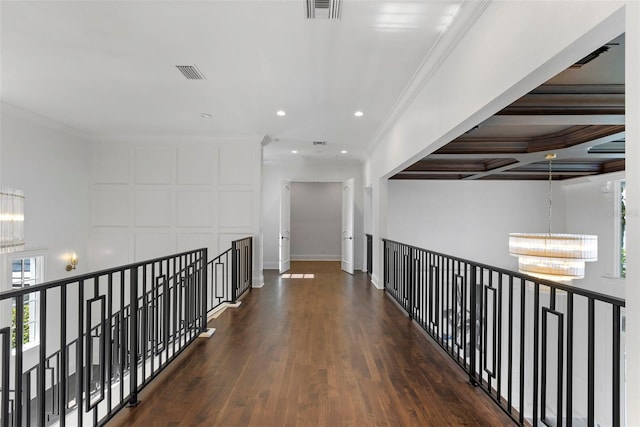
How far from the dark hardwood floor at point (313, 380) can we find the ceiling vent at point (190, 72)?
9.32 ft

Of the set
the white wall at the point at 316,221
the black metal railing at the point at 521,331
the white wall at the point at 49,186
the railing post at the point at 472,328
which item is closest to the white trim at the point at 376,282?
the black metal railing at the point at 521,331

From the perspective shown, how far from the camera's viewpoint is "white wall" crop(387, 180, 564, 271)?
7.83 metres

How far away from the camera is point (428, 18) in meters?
2.64

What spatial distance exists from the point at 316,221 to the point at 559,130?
7.62 metres

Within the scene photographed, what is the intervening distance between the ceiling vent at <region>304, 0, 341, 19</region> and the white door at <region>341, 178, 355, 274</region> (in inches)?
217

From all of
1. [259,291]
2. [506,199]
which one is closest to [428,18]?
[259,291]

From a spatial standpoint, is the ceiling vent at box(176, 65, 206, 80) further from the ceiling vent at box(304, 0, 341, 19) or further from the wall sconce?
the wall sconce

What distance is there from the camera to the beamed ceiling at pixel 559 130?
2.59 m

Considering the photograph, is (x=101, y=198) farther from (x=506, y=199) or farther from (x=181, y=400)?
(x=506, y=199)

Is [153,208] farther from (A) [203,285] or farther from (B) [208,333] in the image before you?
(B) [208,333]

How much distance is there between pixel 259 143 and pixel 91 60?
347 cm

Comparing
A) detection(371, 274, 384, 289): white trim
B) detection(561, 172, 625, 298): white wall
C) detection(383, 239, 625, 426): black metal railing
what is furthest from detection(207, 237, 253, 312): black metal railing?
detection(561, 172, 625, 298): white wall

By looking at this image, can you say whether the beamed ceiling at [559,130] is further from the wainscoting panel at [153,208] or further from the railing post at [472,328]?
the wainscoting panel at [153,208]

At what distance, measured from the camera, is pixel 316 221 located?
36.2 ft
